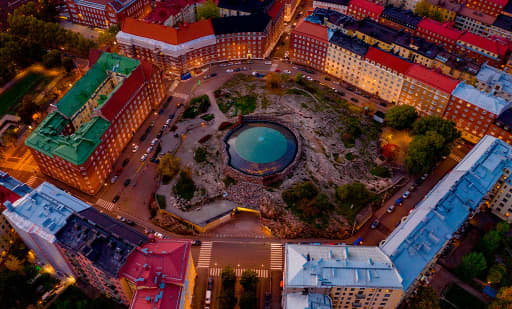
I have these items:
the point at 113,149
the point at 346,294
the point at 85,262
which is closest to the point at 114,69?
the point at 113,149

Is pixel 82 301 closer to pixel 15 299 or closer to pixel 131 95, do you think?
pixel 15 299

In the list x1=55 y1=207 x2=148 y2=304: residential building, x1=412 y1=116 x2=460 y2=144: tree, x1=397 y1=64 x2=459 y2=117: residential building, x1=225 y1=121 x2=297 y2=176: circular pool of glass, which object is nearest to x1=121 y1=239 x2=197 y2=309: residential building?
x1=55 y1=207 x2=148 y2=304: residential building

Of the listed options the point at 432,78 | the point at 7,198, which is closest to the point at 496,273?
the point at 432,78

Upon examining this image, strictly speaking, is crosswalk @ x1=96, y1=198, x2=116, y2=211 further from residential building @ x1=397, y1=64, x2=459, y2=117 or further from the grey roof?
residential building @ x1=397, y1=64, x2=459, y2=117

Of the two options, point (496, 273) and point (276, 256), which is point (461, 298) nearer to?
point (496, 273)

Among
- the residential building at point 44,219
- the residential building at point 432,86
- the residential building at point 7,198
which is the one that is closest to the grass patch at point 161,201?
the residential building at point 44,219

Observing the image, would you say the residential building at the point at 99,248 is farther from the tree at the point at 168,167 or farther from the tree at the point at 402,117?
the tree at the point at 402,117
